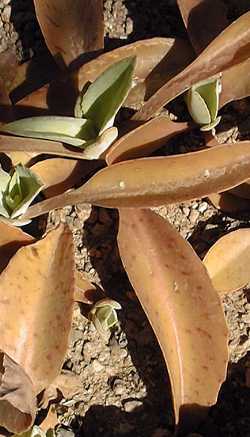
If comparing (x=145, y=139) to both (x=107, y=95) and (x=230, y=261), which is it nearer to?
(x=107, y=95)

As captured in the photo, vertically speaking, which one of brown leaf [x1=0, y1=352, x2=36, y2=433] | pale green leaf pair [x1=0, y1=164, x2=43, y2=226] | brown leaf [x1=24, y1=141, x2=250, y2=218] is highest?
pale green leaf pair [x1=0, y1=164, x2=43, y2=226]

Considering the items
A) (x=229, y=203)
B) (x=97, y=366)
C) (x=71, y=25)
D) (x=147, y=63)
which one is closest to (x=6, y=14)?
(x=71, y=25)

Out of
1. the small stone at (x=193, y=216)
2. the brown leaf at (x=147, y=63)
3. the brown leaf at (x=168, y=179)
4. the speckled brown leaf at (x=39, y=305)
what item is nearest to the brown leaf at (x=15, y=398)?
the speckled brown leaf at (x=39, y=305)

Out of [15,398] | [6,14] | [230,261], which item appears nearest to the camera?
[15,398]

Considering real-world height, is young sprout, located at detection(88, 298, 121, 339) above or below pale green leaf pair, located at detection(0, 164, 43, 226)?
below

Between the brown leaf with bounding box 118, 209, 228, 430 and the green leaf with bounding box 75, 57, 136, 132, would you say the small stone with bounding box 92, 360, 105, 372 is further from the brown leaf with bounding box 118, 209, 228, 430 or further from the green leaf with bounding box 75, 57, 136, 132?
the green leaf with bounding box 75, 57, 136, 132

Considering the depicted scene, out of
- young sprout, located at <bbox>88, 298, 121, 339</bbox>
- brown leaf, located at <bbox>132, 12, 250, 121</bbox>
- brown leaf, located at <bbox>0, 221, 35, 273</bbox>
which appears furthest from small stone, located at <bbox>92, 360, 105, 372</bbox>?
brown leaf, located at <bbox>132, 12, 250, 121</bbox>

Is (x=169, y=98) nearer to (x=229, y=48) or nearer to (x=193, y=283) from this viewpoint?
(x=229, y=48)

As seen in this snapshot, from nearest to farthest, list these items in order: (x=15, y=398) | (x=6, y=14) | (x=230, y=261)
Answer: (x=15, y=398) → (x=230, y=261) → (x=6, y=14)
